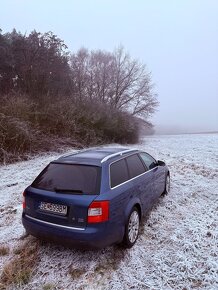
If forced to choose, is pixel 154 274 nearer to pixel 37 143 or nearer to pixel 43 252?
pixel 43 252

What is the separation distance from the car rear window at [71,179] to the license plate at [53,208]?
22cm

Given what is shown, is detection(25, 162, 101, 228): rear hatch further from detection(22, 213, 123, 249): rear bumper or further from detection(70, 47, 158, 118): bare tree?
detection(70, 47, 158, 118): bare tree

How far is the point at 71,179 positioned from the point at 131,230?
50.2 inches

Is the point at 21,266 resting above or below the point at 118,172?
below

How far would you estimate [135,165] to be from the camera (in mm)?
4746

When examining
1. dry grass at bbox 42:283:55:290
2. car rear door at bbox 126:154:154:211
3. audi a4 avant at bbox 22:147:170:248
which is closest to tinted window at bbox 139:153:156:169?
car rear door at bbox 126:154:154:211

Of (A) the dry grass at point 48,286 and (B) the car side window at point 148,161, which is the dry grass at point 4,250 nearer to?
(A) the dry grass at point 48,286

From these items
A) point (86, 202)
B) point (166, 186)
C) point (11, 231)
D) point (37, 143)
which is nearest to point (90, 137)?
point (37, 143)

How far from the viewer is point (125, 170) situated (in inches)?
169

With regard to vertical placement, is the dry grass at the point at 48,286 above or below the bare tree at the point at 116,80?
below

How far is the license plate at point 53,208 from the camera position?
3.49 meters

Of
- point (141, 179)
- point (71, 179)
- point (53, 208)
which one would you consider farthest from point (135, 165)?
point (53, 208)

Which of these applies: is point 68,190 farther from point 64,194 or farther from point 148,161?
A: point 148,161

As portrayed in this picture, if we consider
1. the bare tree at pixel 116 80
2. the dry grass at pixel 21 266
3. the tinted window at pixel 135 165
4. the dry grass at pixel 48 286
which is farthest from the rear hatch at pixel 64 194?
the bare tree at pixel 116 80
